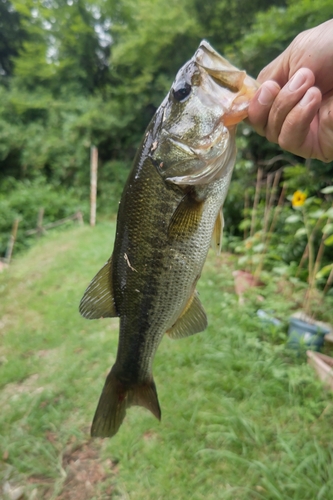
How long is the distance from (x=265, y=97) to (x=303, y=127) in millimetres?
203

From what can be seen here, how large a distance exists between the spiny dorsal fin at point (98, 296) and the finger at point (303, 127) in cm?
97

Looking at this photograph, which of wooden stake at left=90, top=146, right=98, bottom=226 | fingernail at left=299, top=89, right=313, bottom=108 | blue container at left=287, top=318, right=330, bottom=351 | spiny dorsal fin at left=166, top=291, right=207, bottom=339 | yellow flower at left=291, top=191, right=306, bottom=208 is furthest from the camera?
wooden stake at left=90, top=146, right=98, bottom=226

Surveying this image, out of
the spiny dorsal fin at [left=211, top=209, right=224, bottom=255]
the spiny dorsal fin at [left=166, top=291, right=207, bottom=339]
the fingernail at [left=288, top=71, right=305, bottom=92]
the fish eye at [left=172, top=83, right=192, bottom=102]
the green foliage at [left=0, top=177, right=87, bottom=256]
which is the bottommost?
the green foliage at [left=0, top=177, right=87, bottom=256]

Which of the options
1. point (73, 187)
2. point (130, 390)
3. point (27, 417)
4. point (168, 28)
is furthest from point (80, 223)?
point (130, 390)

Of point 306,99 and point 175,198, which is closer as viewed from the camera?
point 306,99

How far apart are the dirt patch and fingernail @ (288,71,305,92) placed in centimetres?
271

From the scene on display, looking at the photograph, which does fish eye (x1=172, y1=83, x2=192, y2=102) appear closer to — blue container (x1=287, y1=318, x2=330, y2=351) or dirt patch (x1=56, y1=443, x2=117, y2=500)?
blue container (x1=287, y1=318, x2=330, y2=351)

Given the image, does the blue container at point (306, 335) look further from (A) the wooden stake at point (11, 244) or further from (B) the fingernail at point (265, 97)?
(A) the wooden stake at point (11, 244)

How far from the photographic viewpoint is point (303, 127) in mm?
1296

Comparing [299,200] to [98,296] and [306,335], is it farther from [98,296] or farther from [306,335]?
[98,296]

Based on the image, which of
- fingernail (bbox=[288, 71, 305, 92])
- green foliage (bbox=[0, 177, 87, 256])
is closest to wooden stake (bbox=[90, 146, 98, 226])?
green foliage (bbox=[0, 177, 87, 256])

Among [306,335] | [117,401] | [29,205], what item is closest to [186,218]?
[117,401]

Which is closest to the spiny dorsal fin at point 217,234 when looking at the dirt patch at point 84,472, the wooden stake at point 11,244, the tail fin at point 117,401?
the tail fin at point 117,401

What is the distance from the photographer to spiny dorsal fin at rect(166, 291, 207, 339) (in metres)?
1.61
